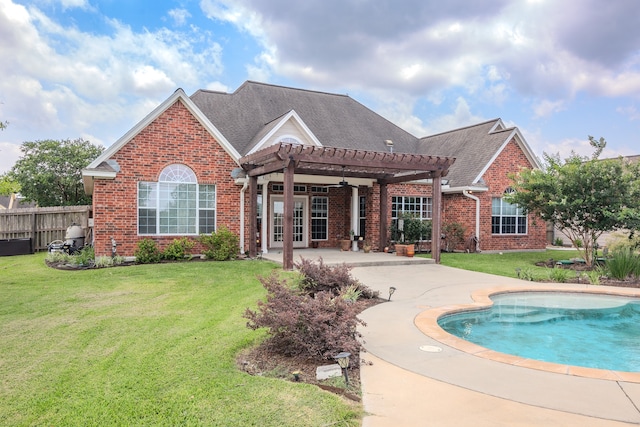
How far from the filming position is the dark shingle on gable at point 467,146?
65.2ft

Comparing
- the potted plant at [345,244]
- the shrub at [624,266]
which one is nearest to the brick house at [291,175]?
the potted plant at [345,244]

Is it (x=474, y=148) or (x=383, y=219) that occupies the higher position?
(x=474, y=148)

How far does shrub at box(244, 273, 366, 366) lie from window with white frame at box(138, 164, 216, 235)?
10.0 m

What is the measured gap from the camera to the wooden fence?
739 inches

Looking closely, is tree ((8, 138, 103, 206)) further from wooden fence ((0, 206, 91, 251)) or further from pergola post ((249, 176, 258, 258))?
pergola post ((249, 176, 258, 258))

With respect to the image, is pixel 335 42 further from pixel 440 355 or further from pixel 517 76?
pixel 440 355

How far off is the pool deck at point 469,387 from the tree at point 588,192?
32.6 ft

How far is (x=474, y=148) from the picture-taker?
21.3 m

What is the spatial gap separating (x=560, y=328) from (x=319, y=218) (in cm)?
1282

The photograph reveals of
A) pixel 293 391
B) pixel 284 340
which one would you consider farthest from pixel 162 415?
pixel 284 340

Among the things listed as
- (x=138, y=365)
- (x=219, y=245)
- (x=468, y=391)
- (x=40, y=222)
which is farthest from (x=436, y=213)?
(x=40, y=222)

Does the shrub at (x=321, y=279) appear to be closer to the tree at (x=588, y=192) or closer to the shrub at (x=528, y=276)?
the shrub at (x=528, y=276)

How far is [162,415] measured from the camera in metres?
3.47

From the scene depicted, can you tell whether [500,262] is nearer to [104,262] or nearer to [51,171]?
[104,262]
